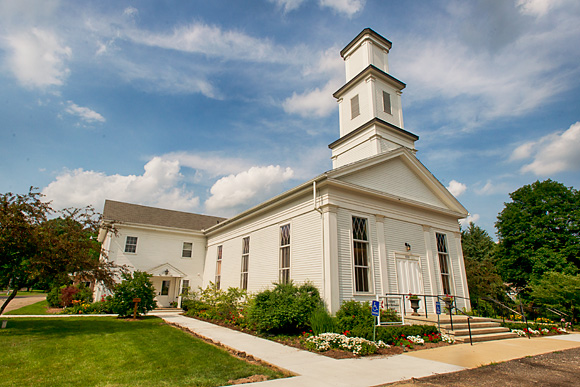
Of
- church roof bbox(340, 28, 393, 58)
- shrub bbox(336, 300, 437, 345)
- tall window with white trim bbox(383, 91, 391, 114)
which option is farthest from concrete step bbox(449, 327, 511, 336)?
church roof bbox(340, 28, 393, 58)

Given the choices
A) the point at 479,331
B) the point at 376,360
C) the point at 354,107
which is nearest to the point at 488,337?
the point at 479,331

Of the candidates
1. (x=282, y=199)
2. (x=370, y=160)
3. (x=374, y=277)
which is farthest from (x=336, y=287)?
(x=370, y=160)

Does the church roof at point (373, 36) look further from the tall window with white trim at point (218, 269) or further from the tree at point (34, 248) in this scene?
the tree at point (34, 248)

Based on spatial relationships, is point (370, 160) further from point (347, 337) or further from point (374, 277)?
point (347, 337)

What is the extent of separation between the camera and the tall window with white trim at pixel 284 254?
44.8 ft

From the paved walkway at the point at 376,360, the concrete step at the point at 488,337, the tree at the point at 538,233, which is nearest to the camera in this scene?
the paved walkway at the point at 376,360

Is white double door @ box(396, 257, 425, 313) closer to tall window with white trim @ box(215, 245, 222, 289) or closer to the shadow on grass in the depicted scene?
the shadow on grass

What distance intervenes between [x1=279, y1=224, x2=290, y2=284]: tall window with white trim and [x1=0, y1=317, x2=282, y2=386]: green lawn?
4650 millimetres

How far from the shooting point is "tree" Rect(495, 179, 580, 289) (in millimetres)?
22853

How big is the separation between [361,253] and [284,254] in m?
3.42

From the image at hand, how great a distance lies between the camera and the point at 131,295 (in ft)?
49.8

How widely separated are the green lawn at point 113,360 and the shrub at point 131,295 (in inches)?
161

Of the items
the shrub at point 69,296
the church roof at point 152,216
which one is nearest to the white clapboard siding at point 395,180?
the church roof at point 152,216

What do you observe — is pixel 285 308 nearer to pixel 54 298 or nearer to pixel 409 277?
pixel 409 277
